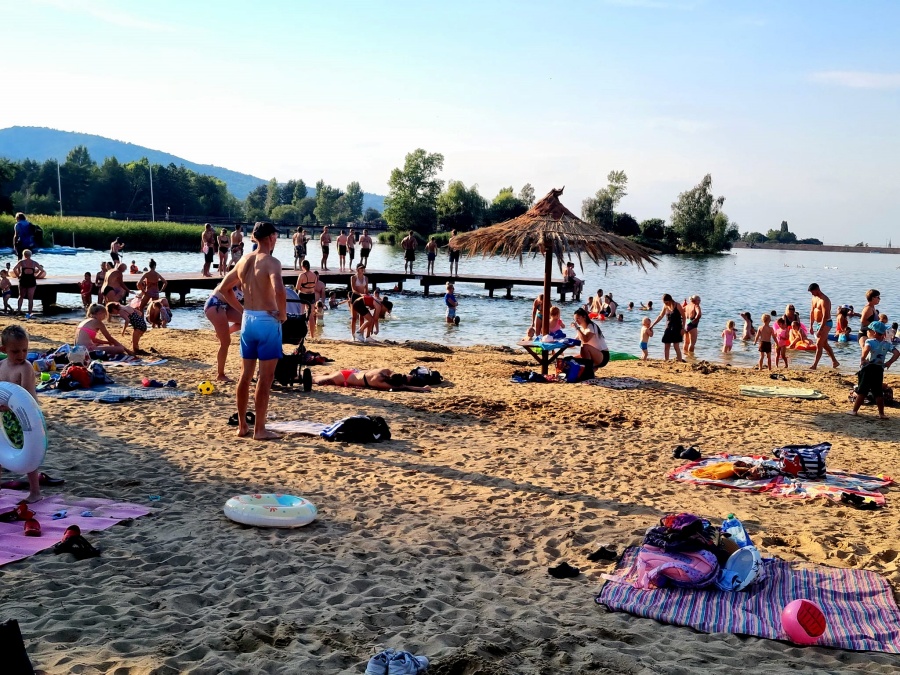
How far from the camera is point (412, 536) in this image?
4758 millimetres

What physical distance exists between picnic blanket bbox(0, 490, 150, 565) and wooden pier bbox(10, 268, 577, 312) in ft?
52.3

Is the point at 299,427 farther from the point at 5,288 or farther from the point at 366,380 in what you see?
the point at 5,288

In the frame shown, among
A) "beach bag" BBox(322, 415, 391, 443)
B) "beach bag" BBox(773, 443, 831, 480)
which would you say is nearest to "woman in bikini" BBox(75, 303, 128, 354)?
"beach bag" BBox(322, 415, 391, 443)

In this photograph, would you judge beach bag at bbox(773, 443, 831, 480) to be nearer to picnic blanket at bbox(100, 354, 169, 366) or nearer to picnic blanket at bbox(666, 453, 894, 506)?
picnic blanket at bbox(666, 453, 894, 506)

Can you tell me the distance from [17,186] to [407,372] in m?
107

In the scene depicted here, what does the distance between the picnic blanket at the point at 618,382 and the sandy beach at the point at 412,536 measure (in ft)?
4.38

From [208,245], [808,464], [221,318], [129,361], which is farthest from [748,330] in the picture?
[208,245]

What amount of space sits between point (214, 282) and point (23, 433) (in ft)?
68.0

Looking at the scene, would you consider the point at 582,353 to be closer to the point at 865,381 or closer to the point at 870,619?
the point at 865,381

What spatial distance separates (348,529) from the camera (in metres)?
4.83

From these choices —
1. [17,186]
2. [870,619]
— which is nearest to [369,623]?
[870,619]

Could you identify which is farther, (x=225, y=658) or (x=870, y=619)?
(x=870, y=619)

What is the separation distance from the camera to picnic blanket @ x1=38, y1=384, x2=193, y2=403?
8.30m

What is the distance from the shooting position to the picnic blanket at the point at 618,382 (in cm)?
1077
